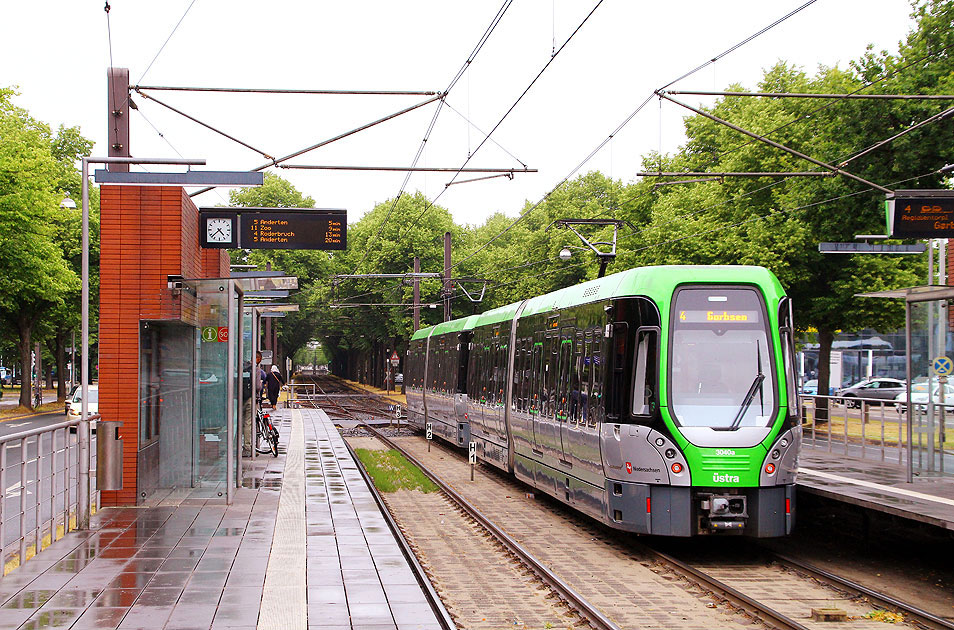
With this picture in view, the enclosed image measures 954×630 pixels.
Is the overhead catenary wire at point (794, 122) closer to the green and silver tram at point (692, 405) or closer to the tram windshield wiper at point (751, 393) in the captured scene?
the green and silver tram at point (692, 405)

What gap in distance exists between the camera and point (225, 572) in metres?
9.84

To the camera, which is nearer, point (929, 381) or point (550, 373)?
point (929, 381)

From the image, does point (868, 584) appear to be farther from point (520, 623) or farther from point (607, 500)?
point (520, 623)

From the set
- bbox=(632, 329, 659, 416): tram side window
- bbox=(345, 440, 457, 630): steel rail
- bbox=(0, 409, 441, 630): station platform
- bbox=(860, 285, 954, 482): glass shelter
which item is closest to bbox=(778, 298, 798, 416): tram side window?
bbox=(632, 329, 659, 416): tram side window

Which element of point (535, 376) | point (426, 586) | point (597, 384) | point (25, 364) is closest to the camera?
point (426, 586)

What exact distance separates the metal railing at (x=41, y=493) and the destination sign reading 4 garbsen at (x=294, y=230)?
3.68 meters

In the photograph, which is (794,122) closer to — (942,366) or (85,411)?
(942,366)

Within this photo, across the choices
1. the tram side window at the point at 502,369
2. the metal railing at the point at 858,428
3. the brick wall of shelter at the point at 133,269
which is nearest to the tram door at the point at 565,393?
the tram side window at the point at 502,369

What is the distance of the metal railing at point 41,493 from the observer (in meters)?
10.0

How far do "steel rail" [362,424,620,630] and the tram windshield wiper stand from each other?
2538 millimetres

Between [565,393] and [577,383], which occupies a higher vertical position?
[577,383]

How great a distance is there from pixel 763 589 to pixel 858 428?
8.75m

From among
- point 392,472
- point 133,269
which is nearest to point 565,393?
point 133,269

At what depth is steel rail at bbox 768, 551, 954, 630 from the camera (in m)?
8.77
